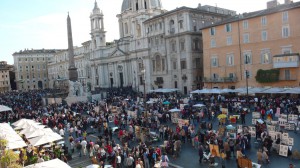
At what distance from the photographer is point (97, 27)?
78188 mm

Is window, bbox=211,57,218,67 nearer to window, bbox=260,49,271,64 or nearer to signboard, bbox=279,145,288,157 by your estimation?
window, bbox=260,49,271,64

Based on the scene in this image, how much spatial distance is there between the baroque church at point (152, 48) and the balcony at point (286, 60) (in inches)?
616

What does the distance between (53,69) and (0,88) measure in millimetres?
20247

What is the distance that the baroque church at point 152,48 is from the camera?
5012cm

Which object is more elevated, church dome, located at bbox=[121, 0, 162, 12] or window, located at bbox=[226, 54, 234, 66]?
church dome, located at bbox=[121, 0, 162, 12]

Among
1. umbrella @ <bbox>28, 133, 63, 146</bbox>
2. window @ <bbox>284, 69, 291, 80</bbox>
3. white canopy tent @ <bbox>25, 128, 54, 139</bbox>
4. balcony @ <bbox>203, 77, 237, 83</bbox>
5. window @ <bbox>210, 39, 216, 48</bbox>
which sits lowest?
umbrella @ <bbox>28, 133, 63, 146</bbox>

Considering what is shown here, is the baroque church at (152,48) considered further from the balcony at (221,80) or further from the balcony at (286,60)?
the balcony at (286,60)

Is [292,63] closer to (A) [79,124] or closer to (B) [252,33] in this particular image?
(B) [252,33]

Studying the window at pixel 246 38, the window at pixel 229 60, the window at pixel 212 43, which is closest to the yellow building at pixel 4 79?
the window at pixel 212 43

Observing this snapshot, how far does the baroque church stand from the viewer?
5012 centimetres

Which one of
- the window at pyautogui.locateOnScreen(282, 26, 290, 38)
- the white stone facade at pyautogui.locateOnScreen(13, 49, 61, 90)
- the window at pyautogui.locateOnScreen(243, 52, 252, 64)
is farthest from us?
the white stone facade at pyautogui.locateOnScreen(13, 49, 61, 90)

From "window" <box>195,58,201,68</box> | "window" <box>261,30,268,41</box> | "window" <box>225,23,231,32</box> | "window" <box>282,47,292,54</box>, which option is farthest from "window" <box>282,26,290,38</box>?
"window" <box>195,58,201,68</box>

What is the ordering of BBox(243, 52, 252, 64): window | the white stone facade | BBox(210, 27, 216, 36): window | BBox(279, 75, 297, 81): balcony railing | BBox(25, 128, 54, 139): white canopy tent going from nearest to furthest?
BBox(25, 128, 54, 139): white canopy tent → BBox(279, 75, 297, 81): balcony railing → BBox(243, 52, 252, 64): window → BBox(210, 27, 216, 36): window → the white stone facade

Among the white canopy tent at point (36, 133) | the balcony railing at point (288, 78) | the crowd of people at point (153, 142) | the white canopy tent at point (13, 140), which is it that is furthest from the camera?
the balcony railing at point (288, 78)
